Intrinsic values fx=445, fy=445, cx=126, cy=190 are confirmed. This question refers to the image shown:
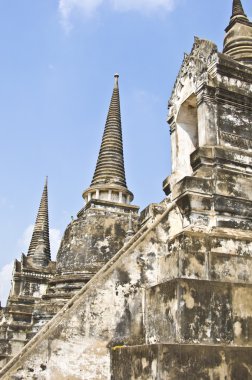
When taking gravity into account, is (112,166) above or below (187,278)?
above

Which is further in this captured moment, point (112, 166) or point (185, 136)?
point (112, 166)

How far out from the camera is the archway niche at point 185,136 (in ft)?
28.2

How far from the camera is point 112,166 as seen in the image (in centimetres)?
2150

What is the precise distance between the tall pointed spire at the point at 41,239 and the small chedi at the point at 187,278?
801 inches

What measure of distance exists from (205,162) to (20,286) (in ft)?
64.7

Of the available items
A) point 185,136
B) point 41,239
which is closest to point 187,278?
point 185,136

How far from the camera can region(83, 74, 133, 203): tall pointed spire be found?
66.1 feet

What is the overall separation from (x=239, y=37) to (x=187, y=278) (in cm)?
603

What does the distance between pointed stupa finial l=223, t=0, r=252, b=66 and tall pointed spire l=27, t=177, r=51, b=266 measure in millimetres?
20715

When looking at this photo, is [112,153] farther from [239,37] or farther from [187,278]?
[187,278]

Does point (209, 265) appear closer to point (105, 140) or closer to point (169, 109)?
point (169, 109)

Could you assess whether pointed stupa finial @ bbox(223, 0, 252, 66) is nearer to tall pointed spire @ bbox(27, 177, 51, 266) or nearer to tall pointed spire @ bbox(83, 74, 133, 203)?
tall pointed spire @ bbox(83, 74, 133, 203)

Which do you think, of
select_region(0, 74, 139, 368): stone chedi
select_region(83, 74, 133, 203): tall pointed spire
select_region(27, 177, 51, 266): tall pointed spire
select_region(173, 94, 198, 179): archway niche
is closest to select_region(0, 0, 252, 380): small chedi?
select_region(173, 94, 198, 179): archway niche

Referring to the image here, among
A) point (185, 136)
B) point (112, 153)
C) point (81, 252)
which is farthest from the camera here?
point (112, 153)
